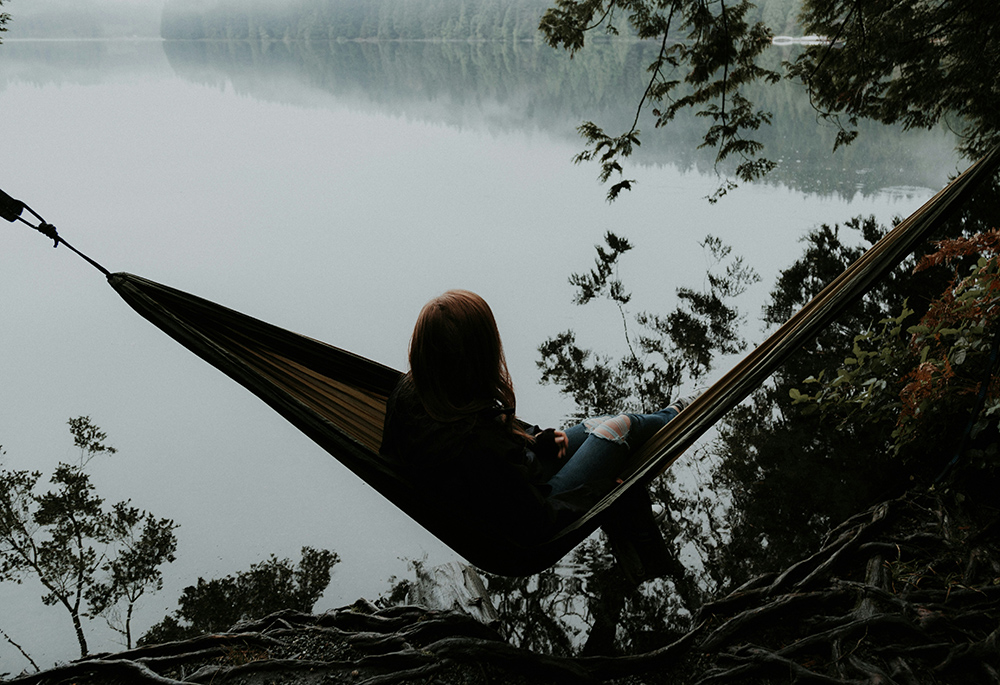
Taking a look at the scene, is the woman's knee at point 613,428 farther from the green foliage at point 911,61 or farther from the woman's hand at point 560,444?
the green foliage at point 911,61

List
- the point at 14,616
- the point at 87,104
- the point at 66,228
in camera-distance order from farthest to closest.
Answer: the point at 87,104 < the point at 66,228 < the point at 14,616

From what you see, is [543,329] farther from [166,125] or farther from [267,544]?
[166,125]

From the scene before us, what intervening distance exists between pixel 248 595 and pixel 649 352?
2196 mm

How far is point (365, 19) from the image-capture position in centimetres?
2266

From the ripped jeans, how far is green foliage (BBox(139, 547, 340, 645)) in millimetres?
1048

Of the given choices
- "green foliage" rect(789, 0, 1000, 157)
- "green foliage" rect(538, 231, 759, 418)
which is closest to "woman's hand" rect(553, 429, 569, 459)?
"green foliage" rect(538, 231, 759, 418)

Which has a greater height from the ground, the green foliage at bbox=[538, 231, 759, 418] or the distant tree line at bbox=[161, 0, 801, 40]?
the distant tree line at bbox=[161, 0, 801, 40]

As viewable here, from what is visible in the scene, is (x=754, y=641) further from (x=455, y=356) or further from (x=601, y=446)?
(x=455, y=356)

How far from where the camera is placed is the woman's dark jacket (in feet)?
4.09

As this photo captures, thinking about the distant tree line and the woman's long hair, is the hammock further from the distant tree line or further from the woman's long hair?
the distant tree line

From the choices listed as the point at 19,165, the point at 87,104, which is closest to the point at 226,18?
the point at 87,104

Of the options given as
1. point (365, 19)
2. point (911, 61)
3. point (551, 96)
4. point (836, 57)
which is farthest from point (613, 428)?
point (365, 19)

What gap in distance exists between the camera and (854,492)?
215cm

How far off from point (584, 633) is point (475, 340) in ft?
3.33
